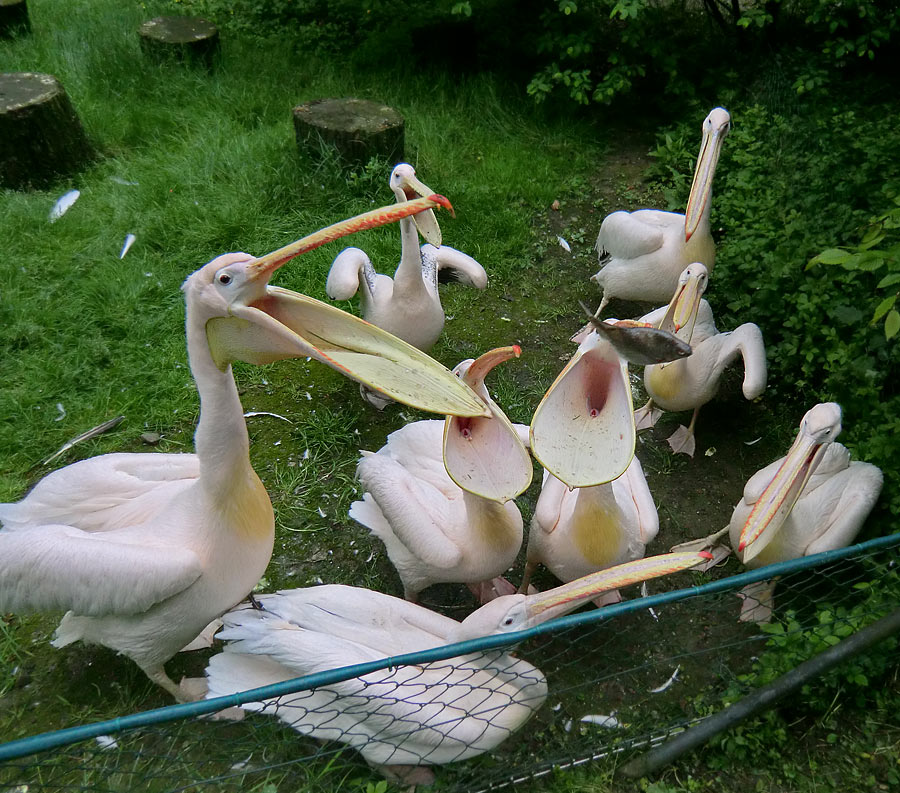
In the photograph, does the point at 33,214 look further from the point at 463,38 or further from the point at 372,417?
the point at 463,38

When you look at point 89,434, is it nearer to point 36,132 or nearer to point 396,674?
point 396,674

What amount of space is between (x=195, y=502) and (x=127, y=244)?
2.53m

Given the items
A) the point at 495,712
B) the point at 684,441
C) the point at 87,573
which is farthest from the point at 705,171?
the point at 87,573

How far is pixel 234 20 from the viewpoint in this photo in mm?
6273

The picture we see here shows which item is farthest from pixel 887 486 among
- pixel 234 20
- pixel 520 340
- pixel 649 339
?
pixel 234 20

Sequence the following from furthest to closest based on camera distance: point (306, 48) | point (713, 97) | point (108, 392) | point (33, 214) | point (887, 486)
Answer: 1. point (306, 48)
2. point (713, 97)
3. point (33, 214)
4. point (108, 392)
5. point (887, 486)

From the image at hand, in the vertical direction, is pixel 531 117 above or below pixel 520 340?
above

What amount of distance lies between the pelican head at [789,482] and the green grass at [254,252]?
610 mm

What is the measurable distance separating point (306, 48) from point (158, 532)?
5063mm

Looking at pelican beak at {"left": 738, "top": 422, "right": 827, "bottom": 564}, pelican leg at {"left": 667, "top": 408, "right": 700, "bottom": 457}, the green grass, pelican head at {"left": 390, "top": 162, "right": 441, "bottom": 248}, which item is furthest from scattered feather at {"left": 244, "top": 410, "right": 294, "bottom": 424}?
pelican beak at {"left": 738, "top": 422, "right": 827, "bottom": 564}

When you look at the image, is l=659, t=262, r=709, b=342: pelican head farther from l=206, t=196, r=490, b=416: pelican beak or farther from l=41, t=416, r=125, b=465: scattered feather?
l=41, t=416, r=125, b=465: scattered feather

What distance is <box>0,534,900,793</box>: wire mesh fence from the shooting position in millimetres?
1941

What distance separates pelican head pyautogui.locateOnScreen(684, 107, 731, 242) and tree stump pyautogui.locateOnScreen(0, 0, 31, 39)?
209 inches

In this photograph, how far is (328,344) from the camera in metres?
1.84
